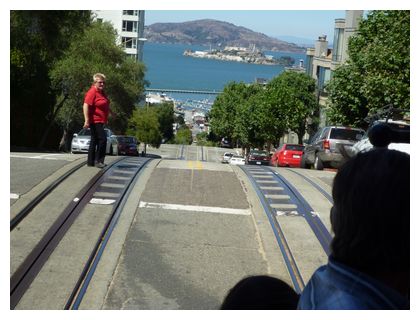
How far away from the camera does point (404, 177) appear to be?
174 centimetres

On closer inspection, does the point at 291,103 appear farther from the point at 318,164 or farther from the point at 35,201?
the point at 35,201

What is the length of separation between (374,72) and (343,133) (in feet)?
17.3

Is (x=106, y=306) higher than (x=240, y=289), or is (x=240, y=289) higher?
(x=240, y=289)

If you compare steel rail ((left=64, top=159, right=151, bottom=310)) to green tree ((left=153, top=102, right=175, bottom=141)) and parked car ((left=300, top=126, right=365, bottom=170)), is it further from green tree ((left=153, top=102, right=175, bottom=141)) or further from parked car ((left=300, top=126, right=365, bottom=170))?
green tree ((left=153, top=102, right=175, bottom=141))

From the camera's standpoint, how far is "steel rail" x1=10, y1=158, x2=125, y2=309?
5591mm

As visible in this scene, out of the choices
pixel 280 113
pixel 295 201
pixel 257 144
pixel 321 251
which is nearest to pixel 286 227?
pixel 321 251

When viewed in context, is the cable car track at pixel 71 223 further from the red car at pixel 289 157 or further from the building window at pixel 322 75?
the building window at pixel 322 75

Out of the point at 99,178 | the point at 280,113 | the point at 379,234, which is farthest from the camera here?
the point at 280,113

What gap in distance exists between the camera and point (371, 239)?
5.58 feet

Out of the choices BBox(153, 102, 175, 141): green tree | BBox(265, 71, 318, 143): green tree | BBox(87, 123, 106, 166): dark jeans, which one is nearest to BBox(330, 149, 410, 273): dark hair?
BBox(87, 123, 106, 166): dark jeans

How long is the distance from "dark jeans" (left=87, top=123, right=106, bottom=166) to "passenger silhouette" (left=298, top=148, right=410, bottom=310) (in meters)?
9.40

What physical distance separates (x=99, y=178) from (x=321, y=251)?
164 inches
